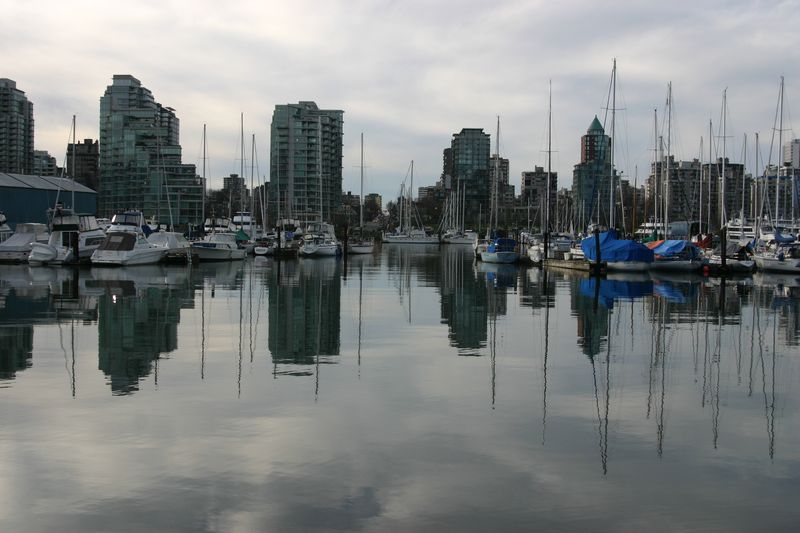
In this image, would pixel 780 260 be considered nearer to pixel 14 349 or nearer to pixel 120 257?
pixel 120 257

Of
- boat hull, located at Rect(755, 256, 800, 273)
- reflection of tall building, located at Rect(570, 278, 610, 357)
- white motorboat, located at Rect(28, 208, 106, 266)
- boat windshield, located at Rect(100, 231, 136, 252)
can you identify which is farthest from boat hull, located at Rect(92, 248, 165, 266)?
boat hull, located at Rect(755, 256, 800, 273)

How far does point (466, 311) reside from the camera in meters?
30.8

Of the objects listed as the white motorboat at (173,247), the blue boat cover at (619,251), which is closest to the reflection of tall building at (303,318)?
the white motorboat at (173,247)

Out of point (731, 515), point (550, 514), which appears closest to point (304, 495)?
point (550, 514)

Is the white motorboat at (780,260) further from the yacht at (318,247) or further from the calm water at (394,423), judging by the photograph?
the yacht at (318,247)

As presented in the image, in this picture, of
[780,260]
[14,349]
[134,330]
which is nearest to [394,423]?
[14,349]

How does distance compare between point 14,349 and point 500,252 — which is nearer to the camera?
point 14,349

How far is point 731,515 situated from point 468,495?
8.79ft

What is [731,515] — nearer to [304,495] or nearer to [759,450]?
[759,450]

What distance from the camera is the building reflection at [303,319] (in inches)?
774

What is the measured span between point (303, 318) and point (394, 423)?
47.9ft

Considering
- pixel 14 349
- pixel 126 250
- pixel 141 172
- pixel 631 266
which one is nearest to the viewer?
pixel 14 349

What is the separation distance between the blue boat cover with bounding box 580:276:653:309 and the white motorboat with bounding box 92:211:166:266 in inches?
1136

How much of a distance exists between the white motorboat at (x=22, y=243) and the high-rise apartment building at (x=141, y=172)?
80389 mm
